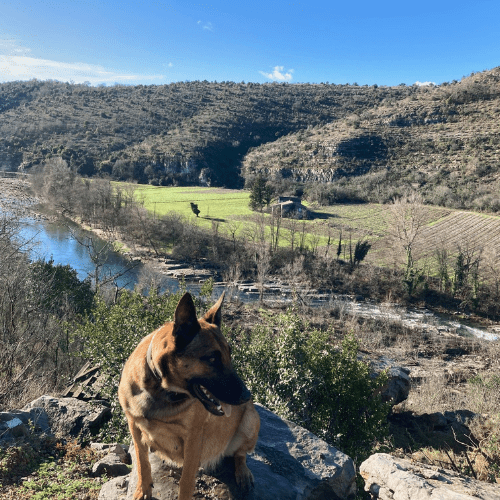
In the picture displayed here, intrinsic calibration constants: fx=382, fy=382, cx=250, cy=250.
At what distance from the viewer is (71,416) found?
22.8 ft

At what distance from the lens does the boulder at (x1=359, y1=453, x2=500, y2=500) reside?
14.0 ft

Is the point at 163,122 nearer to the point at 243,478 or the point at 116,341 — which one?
the point at 116,341

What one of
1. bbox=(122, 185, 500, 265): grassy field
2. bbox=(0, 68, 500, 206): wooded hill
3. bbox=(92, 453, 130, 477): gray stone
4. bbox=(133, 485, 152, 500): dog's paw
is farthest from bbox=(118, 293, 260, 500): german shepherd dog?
bbox=(0, 68, 500, 206): wooded hill

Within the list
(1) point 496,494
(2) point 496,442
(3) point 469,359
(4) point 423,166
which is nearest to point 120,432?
(1) point 496,494

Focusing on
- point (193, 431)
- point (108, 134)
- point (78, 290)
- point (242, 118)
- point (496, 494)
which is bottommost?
point (78, 290)

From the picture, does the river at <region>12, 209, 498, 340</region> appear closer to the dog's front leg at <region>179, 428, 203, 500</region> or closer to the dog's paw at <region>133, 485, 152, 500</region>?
the dog's paw at <region>133, 485, 152, 500</region>

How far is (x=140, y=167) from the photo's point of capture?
2992 inches

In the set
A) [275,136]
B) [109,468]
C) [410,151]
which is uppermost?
[275,136]

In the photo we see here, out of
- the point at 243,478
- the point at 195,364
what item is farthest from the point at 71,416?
the point at 195,364

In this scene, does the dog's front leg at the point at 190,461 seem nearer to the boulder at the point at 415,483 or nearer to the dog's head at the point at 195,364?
the dog's head at the point at 195,364

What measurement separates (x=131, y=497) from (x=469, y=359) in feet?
86.1

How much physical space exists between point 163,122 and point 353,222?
2627 inches

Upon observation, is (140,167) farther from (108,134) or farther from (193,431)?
(193,431)

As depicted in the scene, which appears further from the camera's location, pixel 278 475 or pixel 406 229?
pixel 406 229
